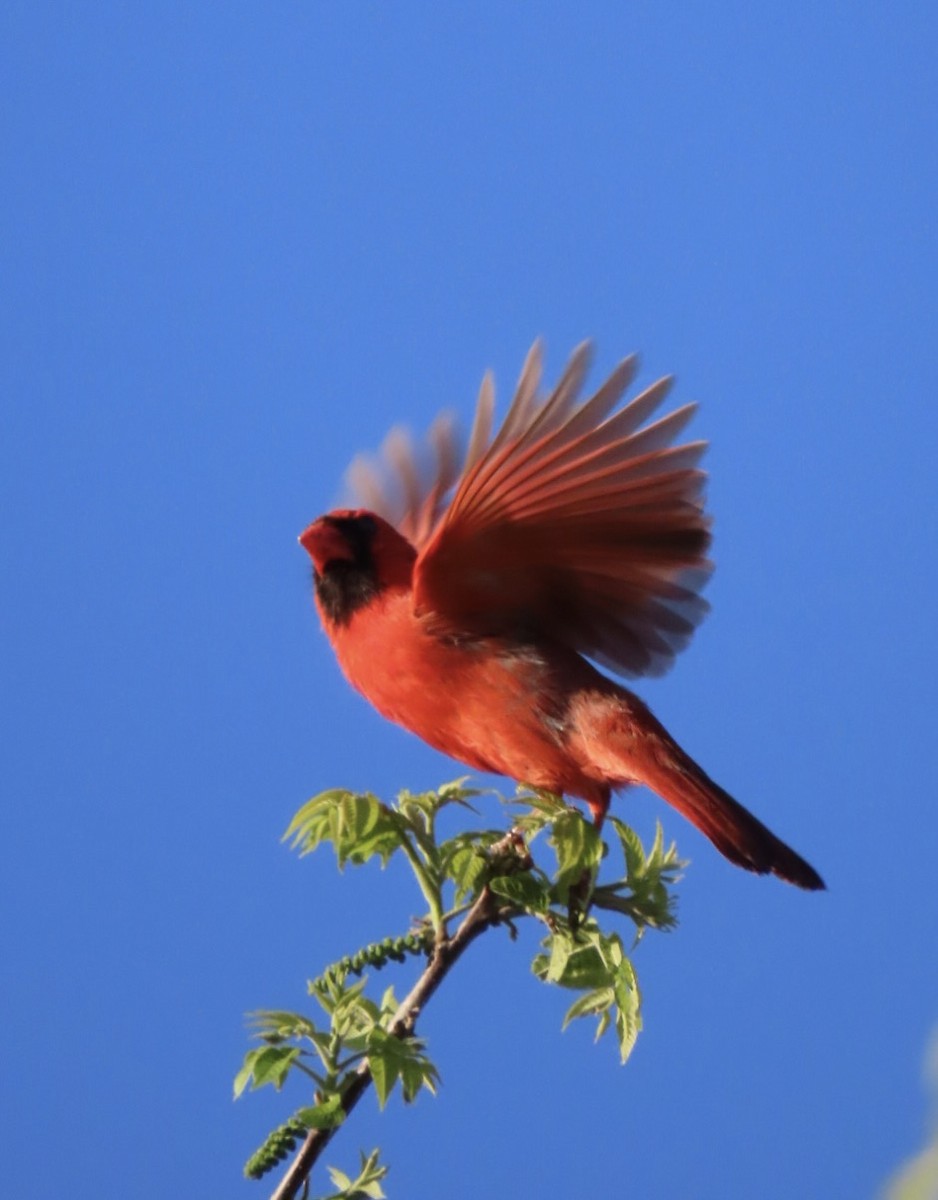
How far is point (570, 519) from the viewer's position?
1.12 m

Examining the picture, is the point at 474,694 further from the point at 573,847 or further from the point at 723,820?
the point at 573,847

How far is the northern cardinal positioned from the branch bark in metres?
0.39

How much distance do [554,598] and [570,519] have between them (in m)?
0.07

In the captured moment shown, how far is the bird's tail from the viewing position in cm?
100

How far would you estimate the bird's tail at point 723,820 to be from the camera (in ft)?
3.30

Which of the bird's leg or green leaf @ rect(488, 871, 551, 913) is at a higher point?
the bird's leg

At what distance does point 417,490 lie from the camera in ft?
4.79

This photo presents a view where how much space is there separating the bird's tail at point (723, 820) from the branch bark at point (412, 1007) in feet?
1.15

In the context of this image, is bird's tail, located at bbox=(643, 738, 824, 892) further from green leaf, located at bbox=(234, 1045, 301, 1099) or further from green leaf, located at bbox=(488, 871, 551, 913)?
green leaf, located at bbox=(234, 1045, 301, 1099)

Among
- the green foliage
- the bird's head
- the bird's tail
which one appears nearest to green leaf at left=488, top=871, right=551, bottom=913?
the green foliage

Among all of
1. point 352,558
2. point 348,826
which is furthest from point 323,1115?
point 352,558

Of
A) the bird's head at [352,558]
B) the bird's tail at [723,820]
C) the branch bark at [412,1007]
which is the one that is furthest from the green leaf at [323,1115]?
the bird's head at [352,558]

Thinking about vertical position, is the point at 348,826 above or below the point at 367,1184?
above

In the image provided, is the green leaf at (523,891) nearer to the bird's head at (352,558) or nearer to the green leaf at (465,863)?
the green leaf at (465,863)
